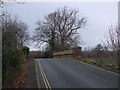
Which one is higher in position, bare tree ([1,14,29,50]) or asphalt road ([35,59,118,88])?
bare tree ([1,14,29,50])

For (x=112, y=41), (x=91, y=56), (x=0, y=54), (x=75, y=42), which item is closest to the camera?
(x=0, y=54)

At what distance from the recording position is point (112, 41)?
66.8 ft

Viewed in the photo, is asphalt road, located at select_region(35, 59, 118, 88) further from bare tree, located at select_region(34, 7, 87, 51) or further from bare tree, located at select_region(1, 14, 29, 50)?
bare tree, located at select_region(34, 7, 87, 51)

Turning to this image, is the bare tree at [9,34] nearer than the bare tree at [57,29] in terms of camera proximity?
Yes

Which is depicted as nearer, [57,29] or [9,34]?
[9,34]

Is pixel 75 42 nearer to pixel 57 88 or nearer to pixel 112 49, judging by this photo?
pixel 112 49

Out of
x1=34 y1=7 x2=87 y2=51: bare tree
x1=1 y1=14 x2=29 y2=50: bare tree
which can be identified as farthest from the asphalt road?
x1=34 y1=7 x2=87 y2=51: bare tree

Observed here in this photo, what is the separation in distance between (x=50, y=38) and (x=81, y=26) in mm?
8974

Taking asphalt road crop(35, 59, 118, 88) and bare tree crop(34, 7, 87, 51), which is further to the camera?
bare tree crop(34, 7, 87, 51)

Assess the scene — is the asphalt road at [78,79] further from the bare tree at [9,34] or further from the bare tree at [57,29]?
the bare tree at [57,29]

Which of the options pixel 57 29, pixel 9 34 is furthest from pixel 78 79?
pixel 57 29

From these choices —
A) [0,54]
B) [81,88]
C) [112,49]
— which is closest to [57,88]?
[81,88]

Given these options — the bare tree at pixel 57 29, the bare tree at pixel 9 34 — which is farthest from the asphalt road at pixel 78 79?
the bare tree at pixel 57 29

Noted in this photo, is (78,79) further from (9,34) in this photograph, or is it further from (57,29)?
(57,29)
